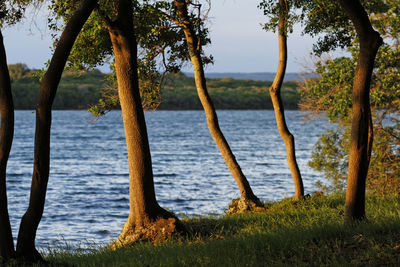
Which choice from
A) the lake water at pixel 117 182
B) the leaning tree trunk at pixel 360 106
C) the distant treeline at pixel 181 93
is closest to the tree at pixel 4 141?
the lake water at pixel 117 182

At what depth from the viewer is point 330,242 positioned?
8.42m

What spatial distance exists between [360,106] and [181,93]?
153m

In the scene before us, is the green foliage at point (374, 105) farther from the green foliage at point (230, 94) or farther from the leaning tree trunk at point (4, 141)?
the green foliage at point (230, 94)

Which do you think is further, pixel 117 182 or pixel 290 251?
pixel 117 182

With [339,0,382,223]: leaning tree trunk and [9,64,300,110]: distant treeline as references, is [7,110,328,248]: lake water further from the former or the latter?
[9,64,300,110]: distant treeline

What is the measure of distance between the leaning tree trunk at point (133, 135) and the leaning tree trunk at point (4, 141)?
3.65m

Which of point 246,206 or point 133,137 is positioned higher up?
point 133,137

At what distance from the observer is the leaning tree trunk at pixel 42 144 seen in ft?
26.9

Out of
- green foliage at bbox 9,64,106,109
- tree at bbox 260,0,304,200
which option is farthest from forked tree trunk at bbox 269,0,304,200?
green foliage at bbox 9,64,106,109

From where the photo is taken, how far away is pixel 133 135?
11.9 meters

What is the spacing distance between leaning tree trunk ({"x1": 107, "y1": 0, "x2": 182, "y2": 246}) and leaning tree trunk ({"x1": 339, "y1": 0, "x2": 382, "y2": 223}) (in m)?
4.00

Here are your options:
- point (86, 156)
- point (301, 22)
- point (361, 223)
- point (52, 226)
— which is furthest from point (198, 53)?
point (86, 156)

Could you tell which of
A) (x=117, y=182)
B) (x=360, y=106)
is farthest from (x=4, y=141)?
(x=117, y=182)

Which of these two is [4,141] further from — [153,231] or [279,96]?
[279,96]
